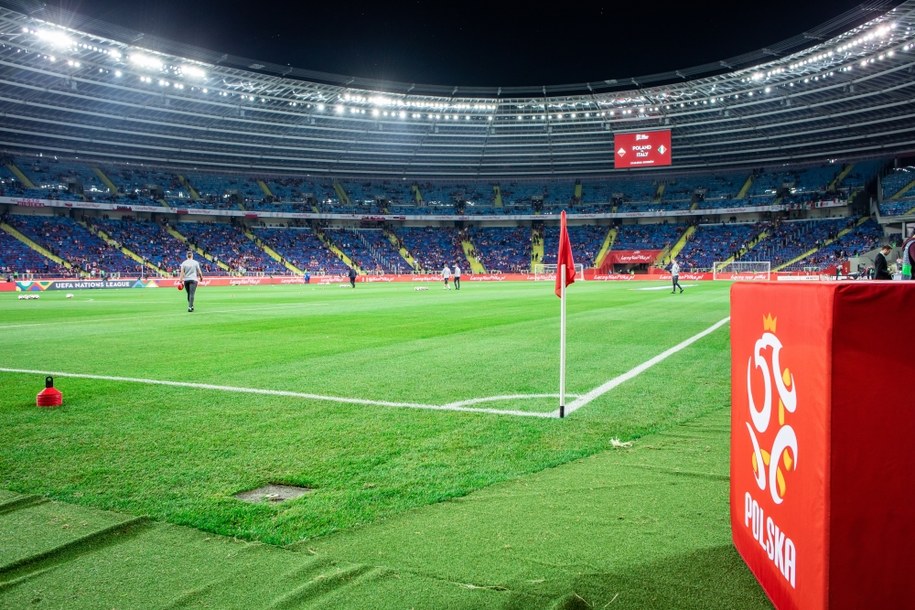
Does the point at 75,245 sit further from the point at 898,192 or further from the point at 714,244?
the point at 898,192

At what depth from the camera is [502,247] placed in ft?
254

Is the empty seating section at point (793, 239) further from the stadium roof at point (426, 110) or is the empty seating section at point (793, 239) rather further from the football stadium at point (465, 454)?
the football stadium at point (465, 454)

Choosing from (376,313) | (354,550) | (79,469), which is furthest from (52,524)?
(376,313)

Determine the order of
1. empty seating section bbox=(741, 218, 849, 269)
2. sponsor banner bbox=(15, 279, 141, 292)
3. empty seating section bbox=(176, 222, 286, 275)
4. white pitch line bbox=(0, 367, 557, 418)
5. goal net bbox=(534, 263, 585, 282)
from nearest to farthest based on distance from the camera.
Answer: white pitch line bbox=(0, 367, 557, 418), sponsor banner bbox=(15, 279, 141, 292), empty seating section bbox=(741, 218, 849, 269), empty seating section bbox=(176, 222, 286, 275), goal net bbox=(534, 263, 585, 282)

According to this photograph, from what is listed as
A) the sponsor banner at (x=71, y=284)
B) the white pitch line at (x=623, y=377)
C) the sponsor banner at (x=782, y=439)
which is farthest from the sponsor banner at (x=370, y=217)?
the sponsor banner at (x=782, y=439)

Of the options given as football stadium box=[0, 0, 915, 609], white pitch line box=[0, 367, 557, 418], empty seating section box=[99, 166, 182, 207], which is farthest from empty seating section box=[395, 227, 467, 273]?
white pitch line box=[0, 367, 557, 418]

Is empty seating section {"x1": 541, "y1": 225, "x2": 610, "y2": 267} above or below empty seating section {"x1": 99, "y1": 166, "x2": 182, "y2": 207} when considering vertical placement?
below

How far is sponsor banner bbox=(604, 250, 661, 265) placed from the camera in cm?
7019

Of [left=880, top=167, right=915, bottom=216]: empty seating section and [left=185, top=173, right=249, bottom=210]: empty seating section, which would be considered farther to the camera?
[left=185, top=173, right=249, bottom=210]: empty seating section

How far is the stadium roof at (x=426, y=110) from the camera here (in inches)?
1785

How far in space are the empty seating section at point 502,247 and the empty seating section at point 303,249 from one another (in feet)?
59.9

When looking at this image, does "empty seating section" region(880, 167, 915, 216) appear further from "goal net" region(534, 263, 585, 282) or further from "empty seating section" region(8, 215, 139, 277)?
"empty seating section" region(8, 215, 139, 277)

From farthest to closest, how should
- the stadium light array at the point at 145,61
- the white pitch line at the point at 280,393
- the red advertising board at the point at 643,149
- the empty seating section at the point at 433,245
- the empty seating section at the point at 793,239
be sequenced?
the empty seating section at the point at 433,245
the empty seating section at the point at 793,239
the red advertising board at the point at 643,149
the stadium light array at the point at 145,61
the white pitch line at the point at 280,393

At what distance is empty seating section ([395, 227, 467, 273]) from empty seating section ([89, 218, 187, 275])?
1055 inches
